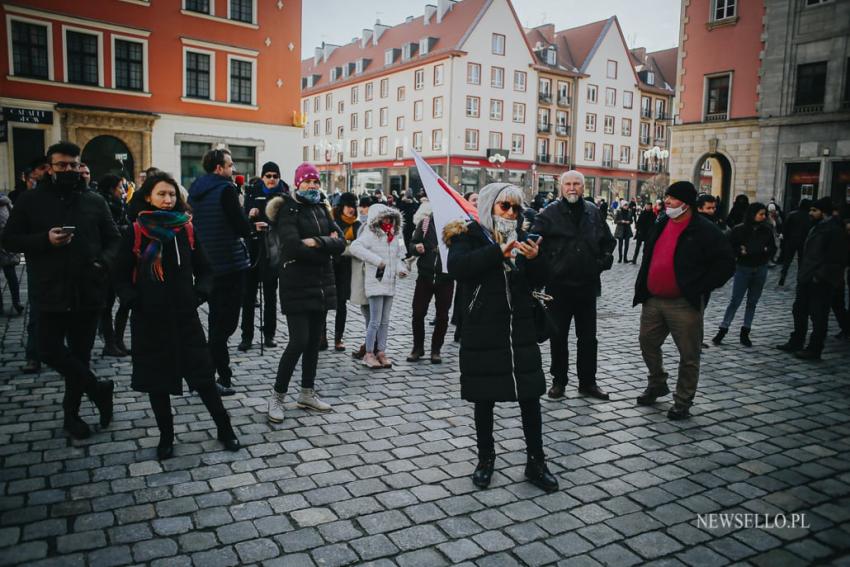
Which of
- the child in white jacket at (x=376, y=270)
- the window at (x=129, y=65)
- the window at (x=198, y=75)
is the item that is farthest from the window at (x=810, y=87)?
the window at (x=129, y=65)

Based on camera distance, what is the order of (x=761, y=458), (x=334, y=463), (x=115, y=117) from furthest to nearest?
(x=115, y=117)
(x=761, y=458)
(x=334, y=463)

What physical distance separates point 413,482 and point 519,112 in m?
56.0

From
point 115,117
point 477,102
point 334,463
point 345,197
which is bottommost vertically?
point 334,463

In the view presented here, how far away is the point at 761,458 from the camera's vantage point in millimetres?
4824

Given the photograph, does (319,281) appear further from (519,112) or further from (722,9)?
(519,112)

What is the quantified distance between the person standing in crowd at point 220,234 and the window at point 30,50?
20.8 metres

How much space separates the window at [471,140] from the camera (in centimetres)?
5362

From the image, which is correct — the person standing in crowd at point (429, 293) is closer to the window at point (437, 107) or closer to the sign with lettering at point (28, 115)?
the sign with lettering at point (28, 115)

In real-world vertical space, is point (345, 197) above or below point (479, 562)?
above

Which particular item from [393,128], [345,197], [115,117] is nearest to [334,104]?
[393,128]

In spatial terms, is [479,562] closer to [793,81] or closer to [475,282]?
[475,282]

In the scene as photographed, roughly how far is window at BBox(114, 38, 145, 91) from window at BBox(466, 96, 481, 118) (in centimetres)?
3342

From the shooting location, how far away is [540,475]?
4.21m

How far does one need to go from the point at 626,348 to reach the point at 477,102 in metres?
48.3
